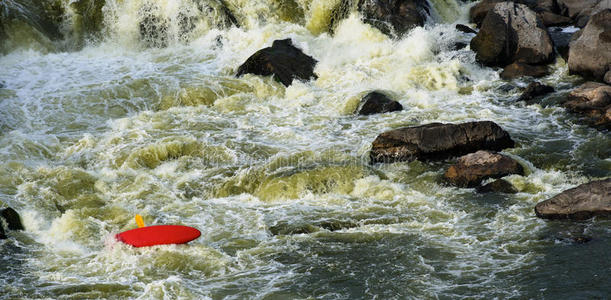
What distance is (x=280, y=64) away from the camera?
46.3 ft

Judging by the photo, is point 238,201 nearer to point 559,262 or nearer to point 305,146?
point 305,146

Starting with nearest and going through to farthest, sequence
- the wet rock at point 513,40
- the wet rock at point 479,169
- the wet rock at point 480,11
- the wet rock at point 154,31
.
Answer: the wet rock at point 479,169 → the wet rock at point 513,40 → the wet rock at point 154,31 → the wet rock at point 480,11

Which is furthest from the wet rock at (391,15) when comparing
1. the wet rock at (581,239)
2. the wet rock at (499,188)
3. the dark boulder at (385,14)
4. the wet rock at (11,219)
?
the wet rock at (11,219)

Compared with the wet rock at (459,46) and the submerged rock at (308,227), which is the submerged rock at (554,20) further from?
the submerged rock at (308,227)

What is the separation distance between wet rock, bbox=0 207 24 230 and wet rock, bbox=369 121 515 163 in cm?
499

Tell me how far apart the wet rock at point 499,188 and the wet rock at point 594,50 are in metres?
5.01

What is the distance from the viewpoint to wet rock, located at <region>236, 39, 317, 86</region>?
14.0 m

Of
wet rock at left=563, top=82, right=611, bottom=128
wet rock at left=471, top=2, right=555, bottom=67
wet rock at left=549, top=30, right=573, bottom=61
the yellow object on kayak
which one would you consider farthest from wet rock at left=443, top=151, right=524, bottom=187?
wet rock at left=549, top=30, right=573, bottom=61

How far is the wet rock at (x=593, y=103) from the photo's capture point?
11.1 meters

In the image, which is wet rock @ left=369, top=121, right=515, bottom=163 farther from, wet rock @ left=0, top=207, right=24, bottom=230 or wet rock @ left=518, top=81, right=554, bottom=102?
wet rock @ left=0, top=207, right=24, bottom=230

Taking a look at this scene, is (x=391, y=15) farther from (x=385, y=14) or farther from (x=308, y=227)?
(x=308, y=227)

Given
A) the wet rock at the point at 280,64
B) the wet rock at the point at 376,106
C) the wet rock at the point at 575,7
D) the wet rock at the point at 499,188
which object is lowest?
the wet rock at the point at 499,188

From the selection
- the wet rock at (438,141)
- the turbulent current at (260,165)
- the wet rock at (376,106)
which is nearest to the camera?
the turbulent current at (260,165)

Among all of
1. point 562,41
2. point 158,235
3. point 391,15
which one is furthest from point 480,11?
point 158,235
